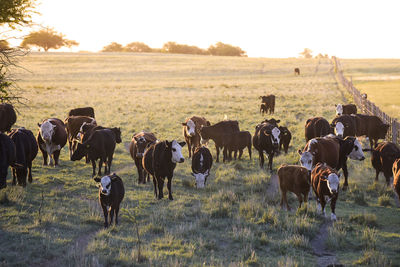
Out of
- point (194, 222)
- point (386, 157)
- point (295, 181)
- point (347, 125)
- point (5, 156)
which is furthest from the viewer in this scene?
point (347, 125)

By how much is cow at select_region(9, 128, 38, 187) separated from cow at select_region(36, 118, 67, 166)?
6.56ft

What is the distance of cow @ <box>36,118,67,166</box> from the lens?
49.8ft

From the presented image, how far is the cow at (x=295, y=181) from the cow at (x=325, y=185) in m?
0.21

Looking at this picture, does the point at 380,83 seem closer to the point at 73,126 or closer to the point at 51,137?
the point at 73,126

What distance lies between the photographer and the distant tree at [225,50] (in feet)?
432

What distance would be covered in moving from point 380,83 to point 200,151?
1865 inches

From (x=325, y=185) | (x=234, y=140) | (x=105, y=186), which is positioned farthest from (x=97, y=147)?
(x=325, y=185)

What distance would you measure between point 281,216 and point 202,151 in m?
3.72

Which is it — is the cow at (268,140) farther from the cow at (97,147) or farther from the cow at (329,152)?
the cow at (97,147)

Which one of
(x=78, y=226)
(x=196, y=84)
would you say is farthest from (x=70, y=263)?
(x=196, y=84)

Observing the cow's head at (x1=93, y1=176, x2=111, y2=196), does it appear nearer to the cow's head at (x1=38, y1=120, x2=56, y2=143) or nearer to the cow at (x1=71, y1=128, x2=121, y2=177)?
the cow at (x1=71, y1=128, x2=121, y2=177)

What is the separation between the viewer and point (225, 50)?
131625 millimetres

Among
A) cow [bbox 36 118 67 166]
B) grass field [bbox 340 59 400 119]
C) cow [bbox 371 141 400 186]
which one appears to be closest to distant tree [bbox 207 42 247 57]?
grass field [bbox 340 59 400 119]

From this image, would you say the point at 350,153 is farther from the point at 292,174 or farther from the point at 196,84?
the point at 196,84
